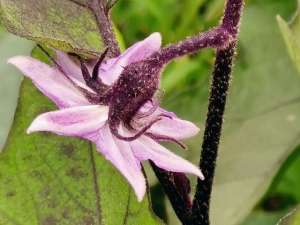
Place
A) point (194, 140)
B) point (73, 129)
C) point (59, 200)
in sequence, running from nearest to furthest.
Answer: point (73, 129) < point (59, 200) < point (194, 140)

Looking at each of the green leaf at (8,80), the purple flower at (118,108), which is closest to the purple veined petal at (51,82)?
the purple flower at (118,108)

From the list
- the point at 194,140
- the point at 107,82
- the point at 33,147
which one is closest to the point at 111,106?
the point at 107,82

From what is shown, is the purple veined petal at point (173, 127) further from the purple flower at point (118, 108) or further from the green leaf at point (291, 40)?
the green leaf at point (291, 40)

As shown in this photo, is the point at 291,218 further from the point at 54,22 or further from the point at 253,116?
the point at 253,116

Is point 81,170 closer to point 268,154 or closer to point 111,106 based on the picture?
point 111,106

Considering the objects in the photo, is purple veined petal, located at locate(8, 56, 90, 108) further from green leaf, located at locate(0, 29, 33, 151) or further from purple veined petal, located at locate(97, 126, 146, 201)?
green leaf, located at locate(0, 29, 33, 151)

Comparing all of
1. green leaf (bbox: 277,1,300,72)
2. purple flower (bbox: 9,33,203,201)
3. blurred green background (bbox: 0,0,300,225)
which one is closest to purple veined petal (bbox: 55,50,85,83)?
purple flower (bbox: 9,33,203,201)

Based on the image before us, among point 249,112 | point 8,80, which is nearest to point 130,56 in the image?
point 8,80
